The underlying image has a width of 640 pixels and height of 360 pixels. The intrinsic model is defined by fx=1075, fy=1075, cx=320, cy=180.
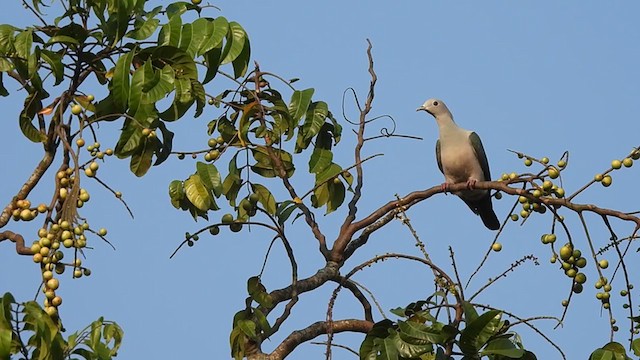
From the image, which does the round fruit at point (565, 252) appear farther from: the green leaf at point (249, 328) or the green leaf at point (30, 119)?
the green leaf at point (30, 119)

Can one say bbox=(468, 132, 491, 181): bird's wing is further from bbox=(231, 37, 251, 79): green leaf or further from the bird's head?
bbox=(231, 37, 251, 79): green leaf

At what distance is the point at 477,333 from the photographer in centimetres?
311

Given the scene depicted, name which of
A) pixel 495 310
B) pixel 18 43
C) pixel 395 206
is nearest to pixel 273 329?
pixel 395 206

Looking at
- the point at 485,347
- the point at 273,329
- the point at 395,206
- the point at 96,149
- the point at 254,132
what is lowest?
the point at 485,347

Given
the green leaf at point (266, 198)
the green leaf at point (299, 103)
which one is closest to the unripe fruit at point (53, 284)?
the green leaf at point (266, 198)

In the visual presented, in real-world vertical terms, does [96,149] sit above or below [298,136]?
below

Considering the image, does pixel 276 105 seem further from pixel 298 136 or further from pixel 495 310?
pixel 495 310

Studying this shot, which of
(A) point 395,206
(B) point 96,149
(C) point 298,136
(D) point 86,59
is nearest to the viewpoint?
(B) point 96,149

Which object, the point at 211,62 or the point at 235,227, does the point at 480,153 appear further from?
the point at 211,62

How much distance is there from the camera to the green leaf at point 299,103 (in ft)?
13.7

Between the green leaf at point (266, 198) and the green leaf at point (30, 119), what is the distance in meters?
0.92

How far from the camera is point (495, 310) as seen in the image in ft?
10.1

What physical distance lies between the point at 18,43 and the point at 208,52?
2.12 feet

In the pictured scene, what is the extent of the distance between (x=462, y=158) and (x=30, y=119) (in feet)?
11.2
